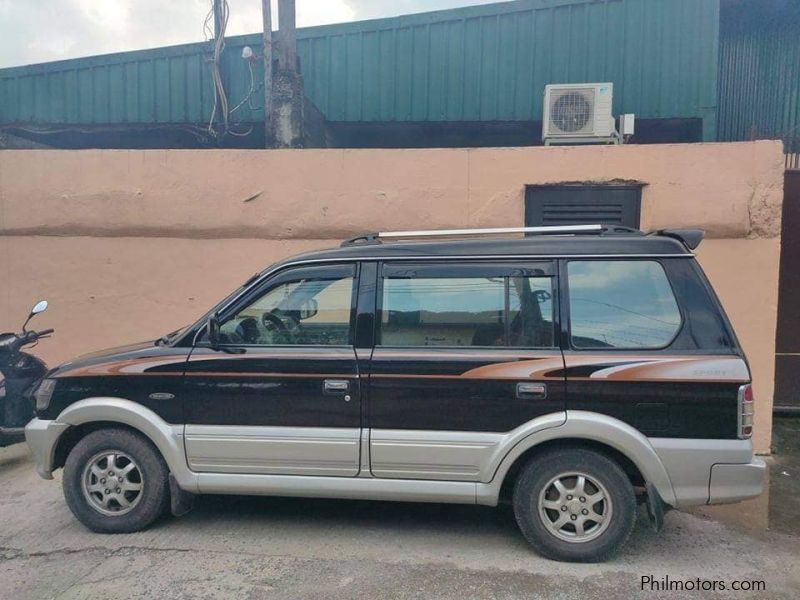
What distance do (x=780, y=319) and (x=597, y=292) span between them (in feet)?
12.7

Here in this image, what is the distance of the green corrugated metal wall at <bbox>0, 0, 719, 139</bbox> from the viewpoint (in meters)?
7.63

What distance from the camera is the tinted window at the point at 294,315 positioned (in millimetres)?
3701

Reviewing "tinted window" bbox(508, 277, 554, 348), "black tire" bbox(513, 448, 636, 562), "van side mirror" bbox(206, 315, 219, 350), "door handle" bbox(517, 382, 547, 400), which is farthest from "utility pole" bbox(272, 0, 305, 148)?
"black tire" bbox(513, 448, 636, 562)

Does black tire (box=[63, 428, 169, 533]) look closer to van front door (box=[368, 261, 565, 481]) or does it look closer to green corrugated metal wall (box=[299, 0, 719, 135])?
van front door (box=[368, 261, 565, 481])

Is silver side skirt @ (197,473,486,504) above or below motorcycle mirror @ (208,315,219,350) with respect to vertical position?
below

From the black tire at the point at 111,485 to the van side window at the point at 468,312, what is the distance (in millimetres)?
1645

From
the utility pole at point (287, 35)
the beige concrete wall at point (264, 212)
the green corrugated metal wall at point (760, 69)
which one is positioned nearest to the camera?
the beige concrete wall at point (264, 212)

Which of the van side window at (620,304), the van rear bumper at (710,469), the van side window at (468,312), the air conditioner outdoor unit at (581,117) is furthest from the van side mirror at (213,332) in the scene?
the air conditioner outdoor unit at (581,117)

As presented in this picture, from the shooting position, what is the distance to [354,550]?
11.9ft

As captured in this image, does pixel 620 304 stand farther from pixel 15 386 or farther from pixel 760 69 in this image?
pixel 760 69

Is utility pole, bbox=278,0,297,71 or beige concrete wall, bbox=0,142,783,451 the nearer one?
beige concrete wall, bbox=0,142,783,451

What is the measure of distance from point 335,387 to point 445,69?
5827 mm

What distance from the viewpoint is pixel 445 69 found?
8.02 meters

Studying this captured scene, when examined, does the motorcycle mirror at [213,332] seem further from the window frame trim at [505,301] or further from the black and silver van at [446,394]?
the window frame trim at [505,301]
